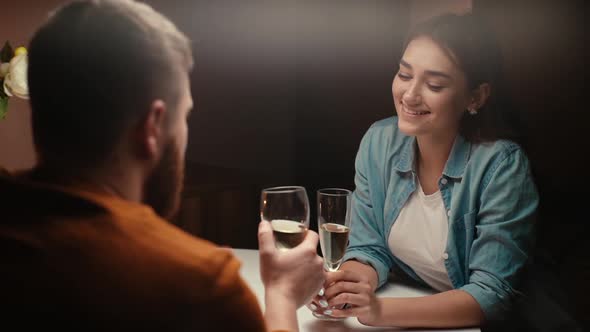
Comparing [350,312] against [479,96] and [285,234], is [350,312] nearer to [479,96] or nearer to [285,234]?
[285,234]

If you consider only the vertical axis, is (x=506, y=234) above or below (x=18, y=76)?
below

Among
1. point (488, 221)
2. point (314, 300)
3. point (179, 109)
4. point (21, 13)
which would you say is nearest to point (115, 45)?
point (179, 109)

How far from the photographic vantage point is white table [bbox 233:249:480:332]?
41.1 inches

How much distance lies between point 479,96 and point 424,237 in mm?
329

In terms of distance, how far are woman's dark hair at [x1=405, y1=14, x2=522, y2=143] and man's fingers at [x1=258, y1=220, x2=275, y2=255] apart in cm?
55

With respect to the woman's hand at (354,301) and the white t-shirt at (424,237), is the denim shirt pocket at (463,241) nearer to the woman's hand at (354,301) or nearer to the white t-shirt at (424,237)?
the white t-shirt at (424,237)

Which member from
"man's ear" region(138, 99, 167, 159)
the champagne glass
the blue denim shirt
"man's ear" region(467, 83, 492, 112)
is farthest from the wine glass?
"man's ear" region(138, 99, 167, 159)

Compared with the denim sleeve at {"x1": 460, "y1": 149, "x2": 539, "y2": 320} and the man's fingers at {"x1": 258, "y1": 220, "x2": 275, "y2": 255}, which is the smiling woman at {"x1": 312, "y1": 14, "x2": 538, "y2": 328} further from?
the man's fingers at {"x1": 258, "y1": 220, "x2": 275, "y2": 255}

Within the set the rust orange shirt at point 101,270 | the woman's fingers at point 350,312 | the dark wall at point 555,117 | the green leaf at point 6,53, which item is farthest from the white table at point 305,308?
the green leaf at point 6,53

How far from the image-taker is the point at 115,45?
0.66 metres

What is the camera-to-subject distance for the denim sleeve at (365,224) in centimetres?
132

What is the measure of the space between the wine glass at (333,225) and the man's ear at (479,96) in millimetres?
340

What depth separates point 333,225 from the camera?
1.09 metres

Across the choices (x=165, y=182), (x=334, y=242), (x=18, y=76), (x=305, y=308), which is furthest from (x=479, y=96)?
(x=18, y=76)
